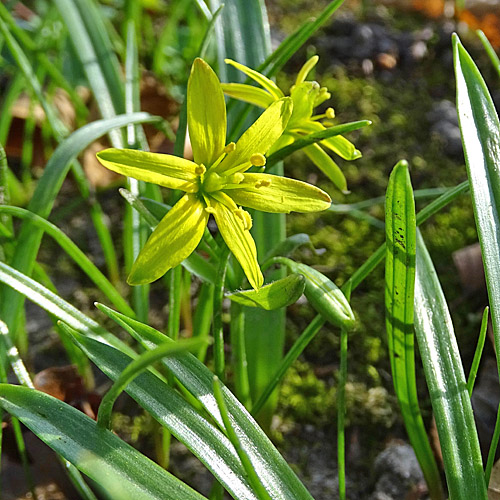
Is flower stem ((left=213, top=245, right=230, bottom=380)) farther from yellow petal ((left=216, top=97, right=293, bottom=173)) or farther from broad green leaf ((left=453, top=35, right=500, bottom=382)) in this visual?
broad green leaf ((left=453, top=35, right=500, bottom=382))

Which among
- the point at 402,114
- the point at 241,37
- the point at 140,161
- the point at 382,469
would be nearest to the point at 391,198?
the point at 140,161

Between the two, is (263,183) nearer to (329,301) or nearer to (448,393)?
(329,301)

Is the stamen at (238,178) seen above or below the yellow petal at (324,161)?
below

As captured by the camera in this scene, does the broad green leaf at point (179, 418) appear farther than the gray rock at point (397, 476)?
No

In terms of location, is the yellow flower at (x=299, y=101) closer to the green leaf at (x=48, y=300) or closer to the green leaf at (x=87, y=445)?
the green leaf at (x=48, y=300)

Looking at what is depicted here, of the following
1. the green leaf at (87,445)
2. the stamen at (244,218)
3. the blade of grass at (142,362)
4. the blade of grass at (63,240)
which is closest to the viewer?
the blade of grass at (142,362)

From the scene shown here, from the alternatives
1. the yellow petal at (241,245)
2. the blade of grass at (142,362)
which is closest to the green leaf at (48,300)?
the blade of grass at (142,362)

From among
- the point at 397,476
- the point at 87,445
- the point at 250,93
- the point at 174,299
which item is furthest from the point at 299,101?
the point at 397,476
